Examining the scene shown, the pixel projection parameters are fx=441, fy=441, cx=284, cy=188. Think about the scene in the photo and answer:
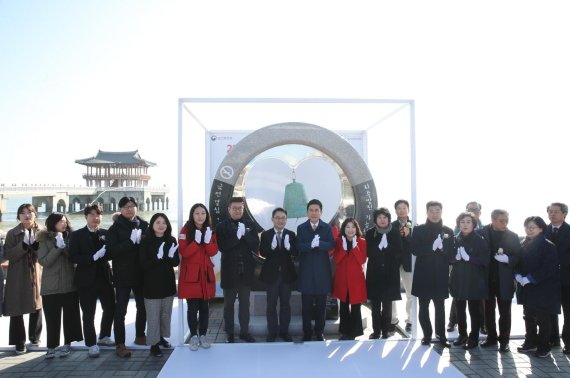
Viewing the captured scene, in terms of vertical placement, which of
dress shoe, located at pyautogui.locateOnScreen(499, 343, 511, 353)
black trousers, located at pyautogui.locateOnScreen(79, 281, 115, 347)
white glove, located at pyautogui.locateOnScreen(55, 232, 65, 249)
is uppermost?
white glove, located at pyautogui.locateOnScreen(55, 232, 65, 249)

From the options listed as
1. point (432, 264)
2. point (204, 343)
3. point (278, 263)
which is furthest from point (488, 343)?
point (204, 343)

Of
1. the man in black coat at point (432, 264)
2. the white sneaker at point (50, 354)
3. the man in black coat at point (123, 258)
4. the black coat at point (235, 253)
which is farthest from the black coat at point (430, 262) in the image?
the white sneaker at point (50, 354)

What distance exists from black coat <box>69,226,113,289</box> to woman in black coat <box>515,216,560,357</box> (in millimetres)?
4268

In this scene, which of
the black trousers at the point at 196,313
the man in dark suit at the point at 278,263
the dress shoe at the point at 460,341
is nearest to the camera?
the black trousers at the point at 196,313

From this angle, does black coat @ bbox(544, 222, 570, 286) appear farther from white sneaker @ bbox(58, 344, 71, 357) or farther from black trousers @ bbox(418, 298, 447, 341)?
white sneaker @ bbox(58, 344, 71, 357)

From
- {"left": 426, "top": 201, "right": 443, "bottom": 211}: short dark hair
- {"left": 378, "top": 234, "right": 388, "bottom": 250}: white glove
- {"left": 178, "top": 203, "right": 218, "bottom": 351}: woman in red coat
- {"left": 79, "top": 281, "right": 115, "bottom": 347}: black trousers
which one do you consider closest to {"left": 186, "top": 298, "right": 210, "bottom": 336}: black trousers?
{"left": 178, "top": 203, "right": 218, "bottom": 351}: woman in red coat

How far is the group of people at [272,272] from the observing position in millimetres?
4383

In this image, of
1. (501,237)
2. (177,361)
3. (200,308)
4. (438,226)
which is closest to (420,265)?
(438,226)

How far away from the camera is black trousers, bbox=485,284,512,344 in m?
4.58

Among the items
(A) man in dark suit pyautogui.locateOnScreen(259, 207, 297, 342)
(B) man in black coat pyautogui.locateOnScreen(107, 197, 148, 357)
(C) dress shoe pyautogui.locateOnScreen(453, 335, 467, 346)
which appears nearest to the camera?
(B) man in black coat pyautogui.locateOnScreen(107, 197, 148, 357)

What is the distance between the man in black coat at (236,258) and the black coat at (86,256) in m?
1.19

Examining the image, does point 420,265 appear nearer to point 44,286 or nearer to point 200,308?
point 200,308

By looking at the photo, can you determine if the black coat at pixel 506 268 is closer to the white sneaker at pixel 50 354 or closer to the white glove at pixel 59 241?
the white glove at pixel 59 241

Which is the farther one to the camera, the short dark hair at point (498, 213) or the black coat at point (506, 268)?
the short dark hair at point (498, 213)
